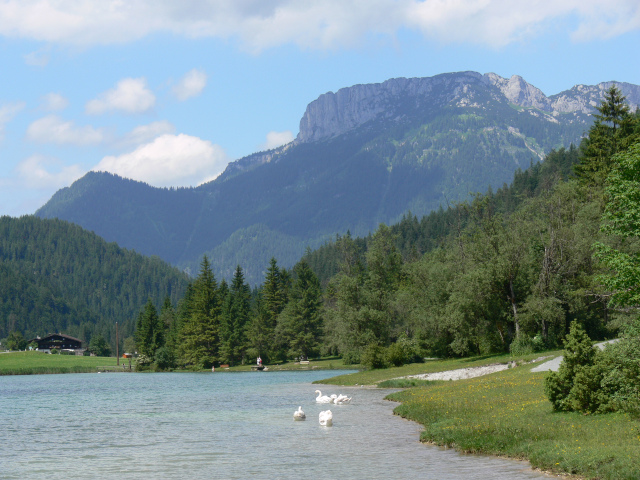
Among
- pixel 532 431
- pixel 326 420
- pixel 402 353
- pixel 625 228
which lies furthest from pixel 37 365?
pixel 625 228

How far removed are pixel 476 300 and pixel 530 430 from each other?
45333 millimetres

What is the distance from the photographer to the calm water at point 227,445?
70.9ft

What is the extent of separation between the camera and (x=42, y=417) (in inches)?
1671

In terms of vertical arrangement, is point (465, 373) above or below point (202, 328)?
below

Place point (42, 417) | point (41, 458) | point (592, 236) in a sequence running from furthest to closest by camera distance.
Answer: point (592, 236) → point (42, 417) → point (41, 458)

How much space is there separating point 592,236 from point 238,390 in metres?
40.2

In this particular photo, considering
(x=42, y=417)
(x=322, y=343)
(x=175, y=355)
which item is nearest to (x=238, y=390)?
(x=42, y=417)

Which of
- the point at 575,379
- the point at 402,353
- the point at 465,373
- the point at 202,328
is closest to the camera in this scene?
the point at 575,379

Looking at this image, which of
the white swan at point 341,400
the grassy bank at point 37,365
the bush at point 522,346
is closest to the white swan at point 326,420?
the white swan at point 341,400

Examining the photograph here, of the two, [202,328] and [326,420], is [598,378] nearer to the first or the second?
[326,420]

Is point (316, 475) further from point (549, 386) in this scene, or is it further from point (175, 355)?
point (175, 355)

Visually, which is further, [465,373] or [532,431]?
[465,373]

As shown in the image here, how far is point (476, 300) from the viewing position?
6788 cm

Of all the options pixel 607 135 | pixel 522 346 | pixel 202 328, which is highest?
pixel 607 135
